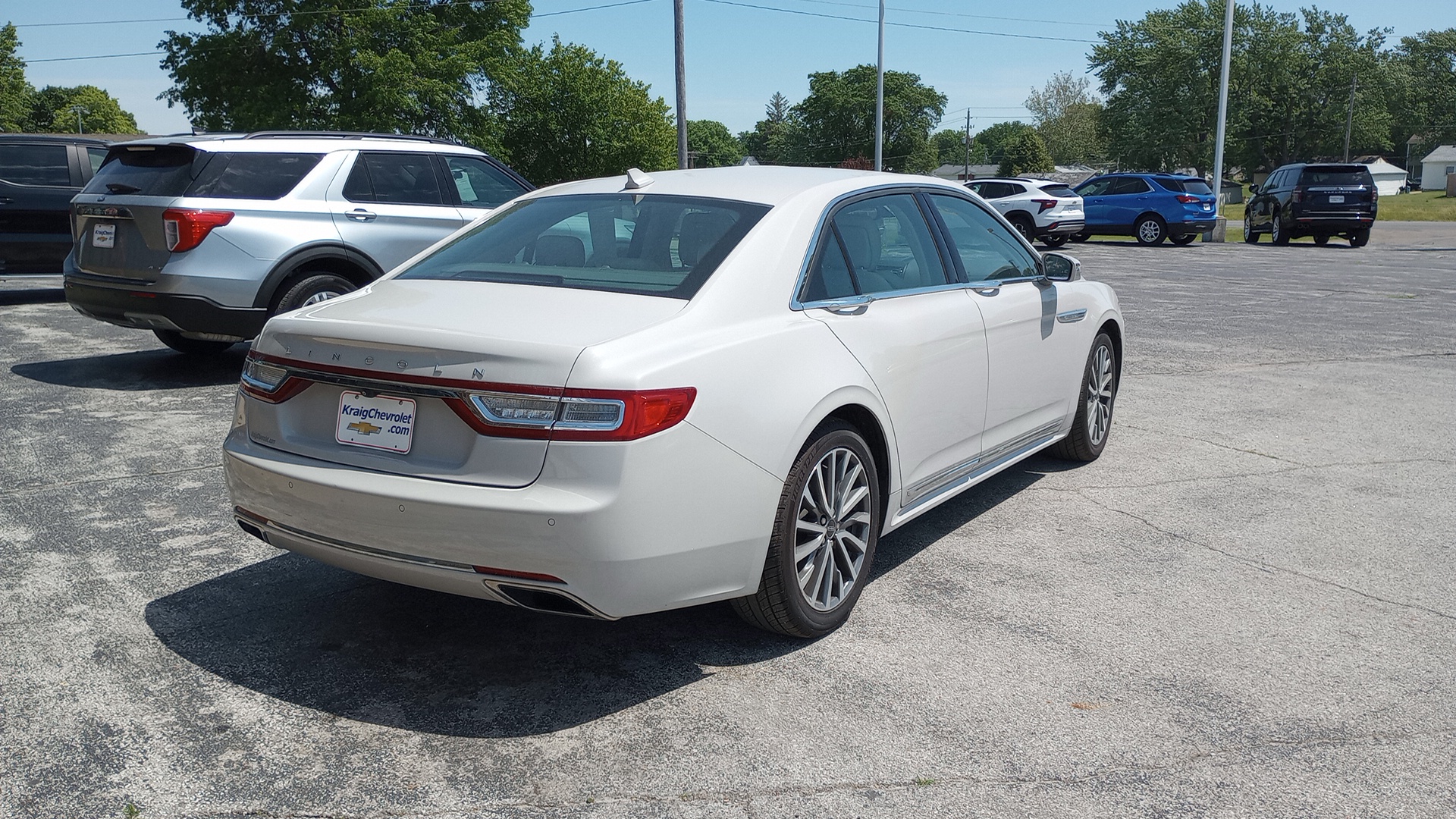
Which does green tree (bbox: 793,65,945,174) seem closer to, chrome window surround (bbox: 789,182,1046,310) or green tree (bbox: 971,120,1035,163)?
green tree (bbox: 971,120,1035,163)

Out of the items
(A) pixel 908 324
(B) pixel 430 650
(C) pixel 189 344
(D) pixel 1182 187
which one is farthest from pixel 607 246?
(D) pixel 1182 187

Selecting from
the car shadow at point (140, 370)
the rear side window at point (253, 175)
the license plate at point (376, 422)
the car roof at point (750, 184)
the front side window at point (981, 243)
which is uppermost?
the rear side window at point (253, 175)

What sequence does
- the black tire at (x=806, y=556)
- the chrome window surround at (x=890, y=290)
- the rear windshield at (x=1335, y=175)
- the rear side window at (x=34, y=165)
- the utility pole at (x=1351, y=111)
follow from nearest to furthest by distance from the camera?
the black tire at (x=806, y=556) → the chrome window surround at (x=890, y=290) → the rear side window at (x=34, y=165) → the rear windshield at (x=1335, y=175) → the utility pole at (x=1351, y=111)

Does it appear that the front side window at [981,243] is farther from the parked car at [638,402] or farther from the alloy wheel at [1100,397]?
the alloy wheel at [1100,397]

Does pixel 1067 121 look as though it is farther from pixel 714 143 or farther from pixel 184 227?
pixel 184 227

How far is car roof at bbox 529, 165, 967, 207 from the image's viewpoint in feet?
13.8

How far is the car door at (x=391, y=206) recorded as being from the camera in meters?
8.58

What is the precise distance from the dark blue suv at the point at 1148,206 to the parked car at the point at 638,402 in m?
24.7

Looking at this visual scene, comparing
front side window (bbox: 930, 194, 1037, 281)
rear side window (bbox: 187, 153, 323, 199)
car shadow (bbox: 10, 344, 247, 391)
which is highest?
rear side window (bbox: 187, 153, 323, 199)

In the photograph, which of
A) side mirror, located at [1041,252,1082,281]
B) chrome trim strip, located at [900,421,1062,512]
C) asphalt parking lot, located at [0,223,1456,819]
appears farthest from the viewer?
side mirror, located at [1041,252,1082,281]

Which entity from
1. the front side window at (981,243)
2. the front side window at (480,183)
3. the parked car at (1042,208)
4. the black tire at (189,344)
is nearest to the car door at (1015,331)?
the front side window at (981,243)

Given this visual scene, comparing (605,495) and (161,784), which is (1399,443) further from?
(161,784)

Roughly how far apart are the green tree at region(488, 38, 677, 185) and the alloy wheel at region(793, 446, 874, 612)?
65848 millimetres

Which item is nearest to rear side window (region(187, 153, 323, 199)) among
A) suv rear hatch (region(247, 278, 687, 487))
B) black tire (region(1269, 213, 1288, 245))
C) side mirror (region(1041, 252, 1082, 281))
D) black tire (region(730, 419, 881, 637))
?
suv rear hatch (region(247, 278, 687, 487))
